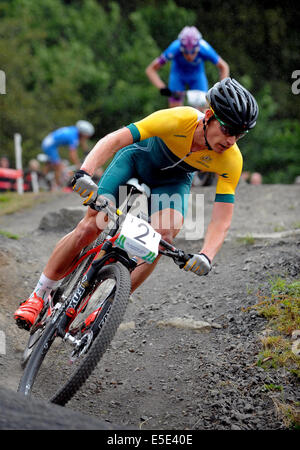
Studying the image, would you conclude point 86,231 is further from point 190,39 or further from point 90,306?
point 190,39

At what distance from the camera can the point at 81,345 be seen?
3307 millimetres

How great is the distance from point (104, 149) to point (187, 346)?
184 cm

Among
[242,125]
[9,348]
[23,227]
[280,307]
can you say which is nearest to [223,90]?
[242,125]

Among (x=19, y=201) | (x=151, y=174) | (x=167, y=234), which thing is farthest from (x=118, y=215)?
(x=19, y=201)

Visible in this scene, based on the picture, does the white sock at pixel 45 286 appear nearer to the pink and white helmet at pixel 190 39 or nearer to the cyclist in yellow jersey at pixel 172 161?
the cyclist in yellow jersey at pixel 172 161

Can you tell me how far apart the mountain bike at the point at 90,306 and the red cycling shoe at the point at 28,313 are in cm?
6

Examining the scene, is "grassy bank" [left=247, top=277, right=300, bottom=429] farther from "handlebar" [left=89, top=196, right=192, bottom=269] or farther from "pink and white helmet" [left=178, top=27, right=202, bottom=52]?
"pink and white helmet" [left=178, top=27, right=202, bottom=52]

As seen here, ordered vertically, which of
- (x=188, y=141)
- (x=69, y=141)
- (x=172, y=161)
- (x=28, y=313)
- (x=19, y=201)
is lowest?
(x=19, y=201)

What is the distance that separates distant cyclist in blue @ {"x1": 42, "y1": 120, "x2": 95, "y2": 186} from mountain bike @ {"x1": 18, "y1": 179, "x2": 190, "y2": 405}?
958 centimetres

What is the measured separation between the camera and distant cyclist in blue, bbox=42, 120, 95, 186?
1358cm

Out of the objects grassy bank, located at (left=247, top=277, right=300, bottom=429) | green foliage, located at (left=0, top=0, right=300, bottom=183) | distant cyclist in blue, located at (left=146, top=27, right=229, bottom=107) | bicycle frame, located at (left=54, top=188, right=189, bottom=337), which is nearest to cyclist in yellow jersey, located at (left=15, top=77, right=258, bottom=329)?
bicycle frame, located at (left=54, top=188, right=189, bottom=337)

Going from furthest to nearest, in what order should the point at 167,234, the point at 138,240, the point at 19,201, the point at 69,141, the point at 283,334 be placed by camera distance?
1. the point at 69,141
2. the point at 19,201
3. the point at 283,334
4. the point at 167,234
5. the point at 138,240

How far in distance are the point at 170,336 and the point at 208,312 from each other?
540 mm

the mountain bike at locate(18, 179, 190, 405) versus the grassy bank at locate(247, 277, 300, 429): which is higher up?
the mountain bike at locate(18, 179, 190, 405)
